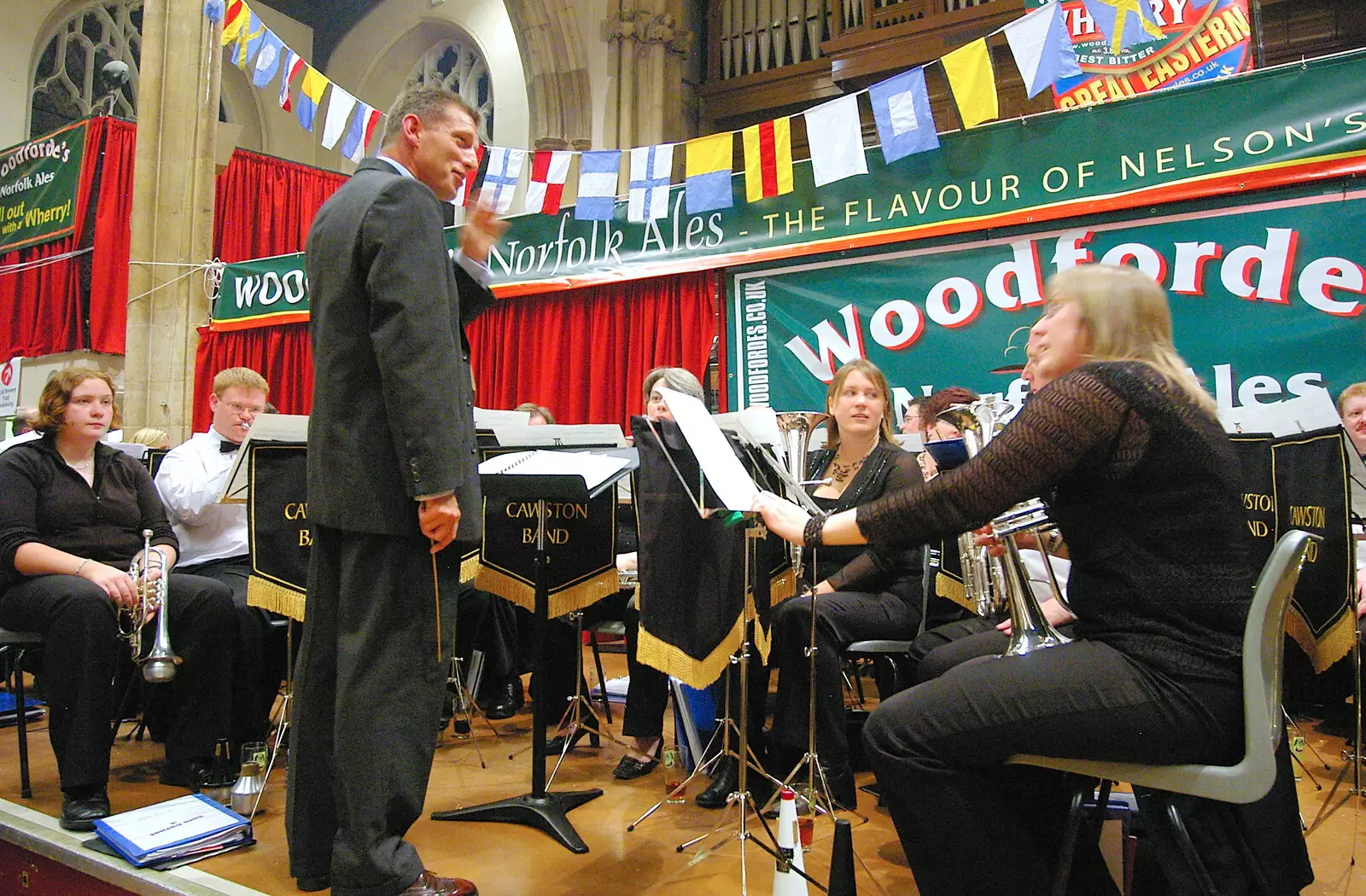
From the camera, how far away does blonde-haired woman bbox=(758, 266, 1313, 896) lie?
1605mm

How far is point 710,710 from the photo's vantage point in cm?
329

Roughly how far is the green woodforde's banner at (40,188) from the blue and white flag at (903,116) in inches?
325

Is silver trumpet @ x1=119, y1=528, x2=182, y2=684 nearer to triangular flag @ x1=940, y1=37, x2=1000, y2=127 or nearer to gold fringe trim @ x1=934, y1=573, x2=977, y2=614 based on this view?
gold fringe trim @ x1=934, y1=573, x2=977, y2=614

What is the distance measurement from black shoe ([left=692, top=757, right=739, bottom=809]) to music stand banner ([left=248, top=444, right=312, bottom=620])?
4.47ft

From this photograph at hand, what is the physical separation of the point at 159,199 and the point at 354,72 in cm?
536

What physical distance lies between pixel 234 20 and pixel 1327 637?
7234mm

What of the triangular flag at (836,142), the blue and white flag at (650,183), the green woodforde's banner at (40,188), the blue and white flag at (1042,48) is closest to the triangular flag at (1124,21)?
the blue and white flag at (1042,48)

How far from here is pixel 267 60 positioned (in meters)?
6.43

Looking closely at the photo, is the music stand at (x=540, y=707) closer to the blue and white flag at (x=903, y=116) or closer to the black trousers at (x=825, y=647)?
the black trousers at (x=825, y=647)

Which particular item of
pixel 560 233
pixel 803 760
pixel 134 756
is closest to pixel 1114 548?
pixel 803 760

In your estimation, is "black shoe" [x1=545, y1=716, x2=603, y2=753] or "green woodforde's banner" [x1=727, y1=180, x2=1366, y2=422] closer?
"black shoe" [x1=545, y1=716, x2=603, y2=753]

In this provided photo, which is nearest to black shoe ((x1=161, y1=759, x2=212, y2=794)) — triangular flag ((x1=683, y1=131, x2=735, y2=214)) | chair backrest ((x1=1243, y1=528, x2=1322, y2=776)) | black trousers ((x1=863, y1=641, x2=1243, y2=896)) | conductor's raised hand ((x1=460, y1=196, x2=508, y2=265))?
conductor's raised hand ((x1=460, y1=196, x2=508, y2=265))

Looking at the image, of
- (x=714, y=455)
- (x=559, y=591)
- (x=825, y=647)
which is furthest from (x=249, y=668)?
(x=714, y=455)

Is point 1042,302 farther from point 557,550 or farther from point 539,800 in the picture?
point 539,800
